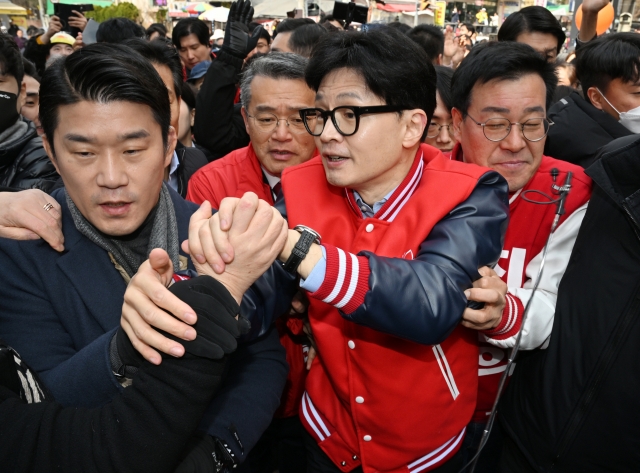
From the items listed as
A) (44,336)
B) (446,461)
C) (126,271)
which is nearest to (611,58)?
(446,461)

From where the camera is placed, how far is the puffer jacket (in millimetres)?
2473

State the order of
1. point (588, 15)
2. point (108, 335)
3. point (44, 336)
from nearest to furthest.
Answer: point (108, 335) → point (44, 336) → point (588, 15)

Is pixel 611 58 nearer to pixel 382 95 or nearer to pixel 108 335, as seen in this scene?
pixel 382 95

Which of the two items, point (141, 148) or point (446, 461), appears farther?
point (446, 461)

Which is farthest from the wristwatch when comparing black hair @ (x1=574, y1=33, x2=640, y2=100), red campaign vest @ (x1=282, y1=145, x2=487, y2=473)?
black hair @ (x1=574, y1=33, x2=640, y2=100)

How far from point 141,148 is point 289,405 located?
1448mm

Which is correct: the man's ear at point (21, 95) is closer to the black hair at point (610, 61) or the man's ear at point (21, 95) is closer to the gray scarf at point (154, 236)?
the gray scarf at point (154, 236)

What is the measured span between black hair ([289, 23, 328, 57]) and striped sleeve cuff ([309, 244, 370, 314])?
3613 mm

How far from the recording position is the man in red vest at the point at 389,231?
1566mm

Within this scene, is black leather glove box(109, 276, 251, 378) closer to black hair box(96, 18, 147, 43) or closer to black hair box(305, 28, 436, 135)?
black hair box(305, 28, 436, 135)

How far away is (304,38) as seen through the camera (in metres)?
4.73

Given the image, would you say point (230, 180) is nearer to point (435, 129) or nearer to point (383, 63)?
point (435, 129)

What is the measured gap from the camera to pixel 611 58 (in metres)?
3.29

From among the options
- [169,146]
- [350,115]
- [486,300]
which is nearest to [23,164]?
[169,146]
